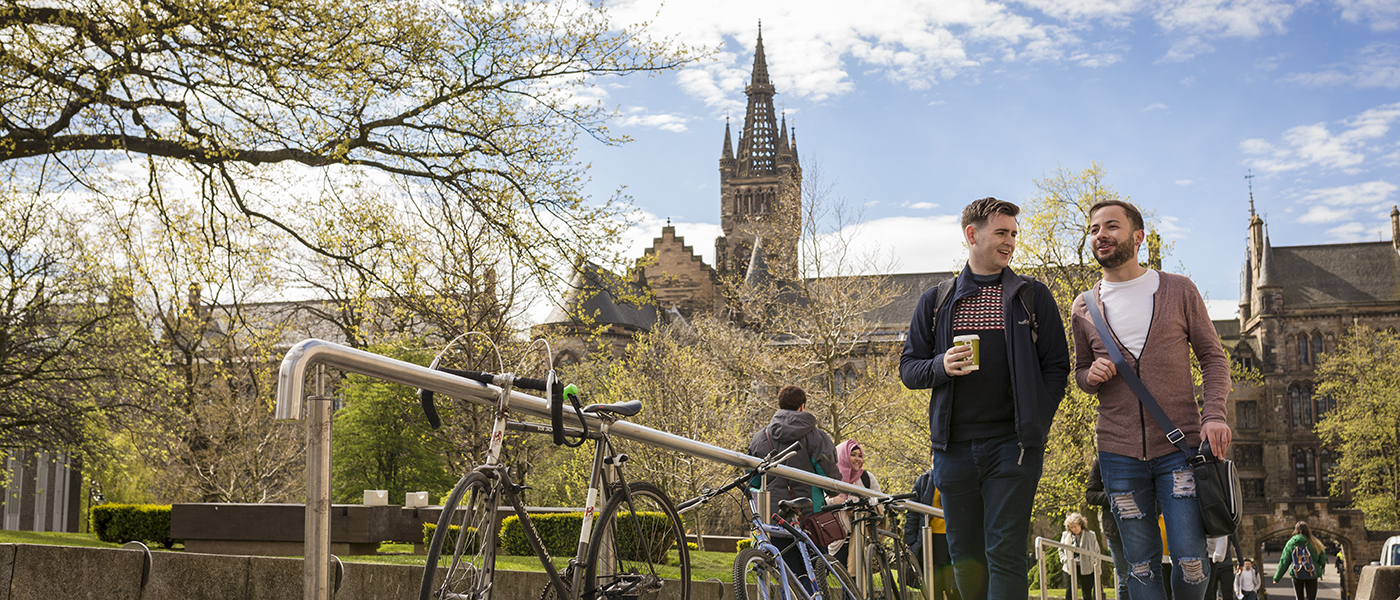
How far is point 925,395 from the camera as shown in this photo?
97.7 ft

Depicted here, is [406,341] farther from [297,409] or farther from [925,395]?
[297,409]

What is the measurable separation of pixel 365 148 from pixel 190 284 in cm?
252

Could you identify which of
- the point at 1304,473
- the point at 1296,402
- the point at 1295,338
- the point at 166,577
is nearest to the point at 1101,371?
the point at 166,577

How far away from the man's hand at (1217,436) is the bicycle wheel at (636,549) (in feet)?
6.79

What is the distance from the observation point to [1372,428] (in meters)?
50.1

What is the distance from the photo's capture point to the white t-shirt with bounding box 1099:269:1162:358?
4348 mm

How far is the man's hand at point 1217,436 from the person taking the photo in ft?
13.0

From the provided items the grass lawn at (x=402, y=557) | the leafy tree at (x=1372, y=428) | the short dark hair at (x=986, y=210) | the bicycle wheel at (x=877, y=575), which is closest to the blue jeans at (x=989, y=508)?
the bicycle wheel at (x=877, y=575)

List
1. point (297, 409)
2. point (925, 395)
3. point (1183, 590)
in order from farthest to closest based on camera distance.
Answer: point (925, 395) → point (1183, 590) → point (297, 409)

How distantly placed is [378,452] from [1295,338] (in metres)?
64.3

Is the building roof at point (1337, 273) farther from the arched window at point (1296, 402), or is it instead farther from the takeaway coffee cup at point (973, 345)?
the takeaway coffee cup at point (973, 345)

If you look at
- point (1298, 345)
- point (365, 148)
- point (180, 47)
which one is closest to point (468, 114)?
point (365, 148)

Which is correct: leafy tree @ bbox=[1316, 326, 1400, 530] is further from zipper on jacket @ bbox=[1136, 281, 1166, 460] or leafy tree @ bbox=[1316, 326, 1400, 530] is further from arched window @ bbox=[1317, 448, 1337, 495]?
zipper on jacket @ bbox=[1136, 281, 1166, 460]

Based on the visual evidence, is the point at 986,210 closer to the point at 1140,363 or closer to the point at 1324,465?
the point at 1140,363
